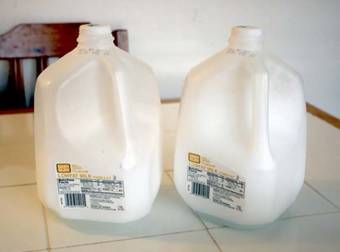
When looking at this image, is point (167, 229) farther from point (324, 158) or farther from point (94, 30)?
point (324, 158)

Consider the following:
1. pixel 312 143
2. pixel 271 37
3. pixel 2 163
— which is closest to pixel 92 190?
pixel 2 163

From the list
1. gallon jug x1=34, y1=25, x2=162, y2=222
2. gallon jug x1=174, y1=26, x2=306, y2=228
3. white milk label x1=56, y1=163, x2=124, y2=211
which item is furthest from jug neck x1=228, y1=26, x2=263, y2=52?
white milk label x1=56, y1=163, x2=124, y2=211

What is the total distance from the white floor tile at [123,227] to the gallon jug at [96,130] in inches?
1.4

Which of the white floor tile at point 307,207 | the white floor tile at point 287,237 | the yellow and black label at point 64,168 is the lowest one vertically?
the white floor tile at point 287,237

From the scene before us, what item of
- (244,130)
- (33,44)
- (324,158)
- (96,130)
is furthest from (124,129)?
(33,44)

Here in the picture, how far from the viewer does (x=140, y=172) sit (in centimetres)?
59

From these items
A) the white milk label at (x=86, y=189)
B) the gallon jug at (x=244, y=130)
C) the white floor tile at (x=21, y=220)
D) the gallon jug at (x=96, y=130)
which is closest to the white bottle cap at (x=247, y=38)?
the gallon jug at (x=244, y=130)

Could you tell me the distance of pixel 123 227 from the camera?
651 millimetres

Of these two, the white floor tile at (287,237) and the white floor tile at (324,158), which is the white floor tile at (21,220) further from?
the white floor tile at (324,158)

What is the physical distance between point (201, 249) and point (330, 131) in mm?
531

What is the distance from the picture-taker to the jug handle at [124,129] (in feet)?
1.87

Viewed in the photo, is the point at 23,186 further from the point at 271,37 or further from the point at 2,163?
the point at 271,37

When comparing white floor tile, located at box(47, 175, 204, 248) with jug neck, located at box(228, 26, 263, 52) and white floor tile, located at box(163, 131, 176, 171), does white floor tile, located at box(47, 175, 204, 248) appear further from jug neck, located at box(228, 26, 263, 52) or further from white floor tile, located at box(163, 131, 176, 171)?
jug neck, located at box(228, 26, 263, 52)

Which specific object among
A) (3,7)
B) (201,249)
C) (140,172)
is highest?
(3,7)
